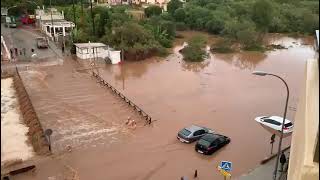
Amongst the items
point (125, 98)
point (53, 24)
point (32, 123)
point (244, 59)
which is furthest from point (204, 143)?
point (53, 24)

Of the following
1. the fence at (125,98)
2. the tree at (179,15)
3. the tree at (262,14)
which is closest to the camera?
the fence at (125,98)

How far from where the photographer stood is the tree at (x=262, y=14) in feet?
171

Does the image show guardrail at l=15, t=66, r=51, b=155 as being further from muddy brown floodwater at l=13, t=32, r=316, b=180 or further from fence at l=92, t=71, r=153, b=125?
fence at l=92, t=71, r=153, b=125

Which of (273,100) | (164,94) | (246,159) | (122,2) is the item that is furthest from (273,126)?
(122,2)

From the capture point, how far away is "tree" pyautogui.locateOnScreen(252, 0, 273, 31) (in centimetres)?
5212

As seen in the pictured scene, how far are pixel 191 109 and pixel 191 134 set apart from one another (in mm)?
5143

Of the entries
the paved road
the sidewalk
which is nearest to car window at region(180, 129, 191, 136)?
the sidewalk

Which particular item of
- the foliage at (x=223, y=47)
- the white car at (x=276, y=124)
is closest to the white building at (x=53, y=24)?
the foliage at (x=223, y=47)

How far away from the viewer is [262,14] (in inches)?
2063

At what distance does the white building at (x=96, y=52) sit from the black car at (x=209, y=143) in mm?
19079

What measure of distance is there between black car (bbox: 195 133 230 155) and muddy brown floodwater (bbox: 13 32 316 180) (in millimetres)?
264

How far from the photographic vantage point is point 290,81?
31250 millimetres

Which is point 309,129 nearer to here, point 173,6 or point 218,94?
point 218,94

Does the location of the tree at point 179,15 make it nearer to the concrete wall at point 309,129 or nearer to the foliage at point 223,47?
the foliage at point 223,47
